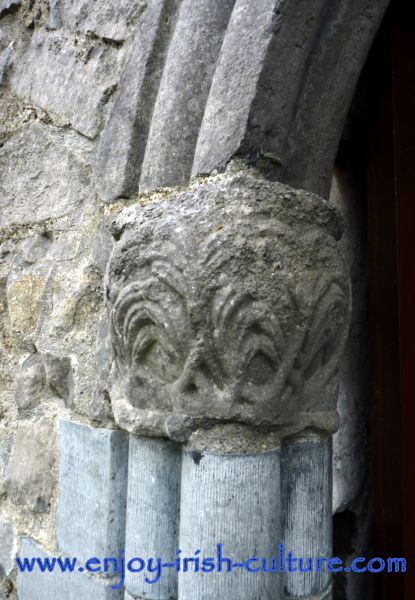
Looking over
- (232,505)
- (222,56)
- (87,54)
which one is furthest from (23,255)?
(232,505)

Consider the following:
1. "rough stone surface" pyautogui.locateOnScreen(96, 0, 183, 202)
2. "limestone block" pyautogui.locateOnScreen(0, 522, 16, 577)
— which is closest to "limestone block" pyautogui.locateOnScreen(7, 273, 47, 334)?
"rough stone surface" pyautogui.locateOnScreen(96, 0, 183, 202)

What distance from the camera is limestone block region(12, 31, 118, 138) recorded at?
3.91 feet

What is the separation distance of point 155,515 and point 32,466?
0.50 m

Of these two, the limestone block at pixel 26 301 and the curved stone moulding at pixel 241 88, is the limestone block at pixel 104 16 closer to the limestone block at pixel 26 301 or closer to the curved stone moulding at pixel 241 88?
the curved stone moulding at pixel 241 88

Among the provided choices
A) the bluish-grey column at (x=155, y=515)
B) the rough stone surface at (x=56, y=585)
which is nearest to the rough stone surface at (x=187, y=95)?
the bluish-grey column at (x=155, y=515)

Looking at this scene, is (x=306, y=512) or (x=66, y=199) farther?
(x=66, y=199)

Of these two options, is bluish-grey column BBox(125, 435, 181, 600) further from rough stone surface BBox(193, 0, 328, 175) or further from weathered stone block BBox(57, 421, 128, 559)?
rough stone surface BBox(193, 0, 328, 175)

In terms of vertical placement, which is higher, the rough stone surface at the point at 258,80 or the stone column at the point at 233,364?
the rough stone surface at the point at 258,80

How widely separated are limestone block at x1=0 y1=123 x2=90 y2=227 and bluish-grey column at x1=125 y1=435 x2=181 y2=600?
61cm

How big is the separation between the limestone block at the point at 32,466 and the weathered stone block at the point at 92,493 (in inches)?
3.6

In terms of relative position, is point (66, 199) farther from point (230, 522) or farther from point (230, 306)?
point (230, 522)

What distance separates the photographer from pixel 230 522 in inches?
31.3

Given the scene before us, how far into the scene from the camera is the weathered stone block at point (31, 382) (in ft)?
4.25

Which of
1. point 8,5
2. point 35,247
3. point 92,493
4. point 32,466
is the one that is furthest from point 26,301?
point 8,5
